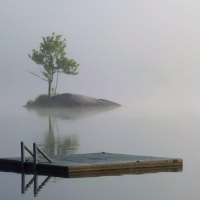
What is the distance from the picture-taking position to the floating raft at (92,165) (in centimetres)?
4644

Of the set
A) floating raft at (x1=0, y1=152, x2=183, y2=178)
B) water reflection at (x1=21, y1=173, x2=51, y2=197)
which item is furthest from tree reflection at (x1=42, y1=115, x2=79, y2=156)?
Answer: water reflection at (x1=21, y1=173, x2=51, y2=197)

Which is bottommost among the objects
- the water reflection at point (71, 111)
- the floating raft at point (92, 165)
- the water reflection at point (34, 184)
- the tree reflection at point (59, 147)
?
the water reflection at point (34, 184)

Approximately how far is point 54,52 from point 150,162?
85.5 meters

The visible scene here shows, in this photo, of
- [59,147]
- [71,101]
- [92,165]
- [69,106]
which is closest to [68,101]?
[71,101]

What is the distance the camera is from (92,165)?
46.9m

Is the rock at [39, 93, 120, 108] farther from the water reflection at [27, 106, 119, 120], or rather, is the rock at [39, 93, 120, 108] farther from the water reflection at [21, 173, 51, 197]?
the water reflection at [21, 173, 51, 197]

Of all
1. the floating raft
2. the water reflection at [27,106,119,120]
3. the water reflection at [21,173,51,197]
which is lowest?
the water reflection at [21,173,51,197]

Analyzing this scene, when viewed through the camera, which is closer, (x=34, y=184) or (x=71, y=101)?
(x=34, y=184)

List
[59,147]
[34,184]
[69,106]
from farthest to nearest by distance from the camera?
[69,106], [59,147], [34,184]

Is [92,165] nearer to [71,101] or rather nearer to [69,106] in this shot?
[71,101]

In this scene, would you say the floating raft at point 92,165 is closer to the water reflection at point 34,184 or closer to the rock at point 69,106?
the water reflection at point 34,184

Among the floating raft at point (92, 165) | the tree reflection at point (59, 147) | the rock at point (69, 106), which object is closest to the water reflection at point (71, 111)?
the rock at point (69, 106)

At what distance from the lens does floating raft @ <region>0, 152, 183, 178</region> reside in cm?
4644

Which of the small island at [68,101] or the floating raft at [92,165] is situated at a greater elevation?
the small island at [68,101]
